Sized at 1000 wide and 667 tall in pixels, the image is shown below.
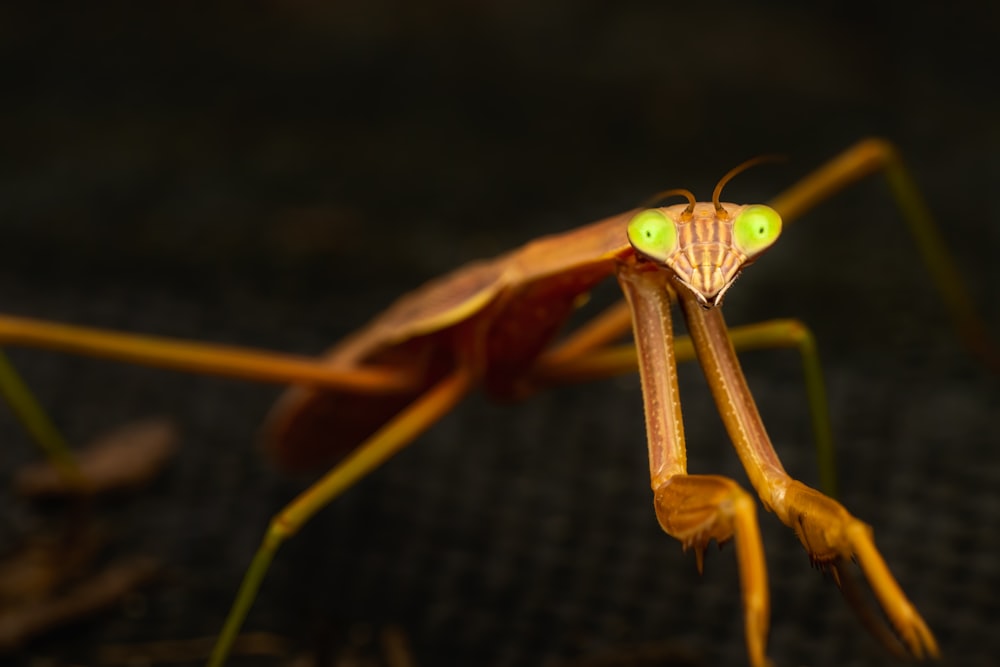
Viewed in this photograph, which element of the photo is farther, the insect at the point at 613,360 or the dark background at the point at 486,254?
the dark background at the point at 486,254

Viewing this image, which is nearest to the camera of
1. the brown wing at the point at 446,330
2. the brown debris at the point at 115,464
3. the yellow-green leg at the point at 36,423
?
the brown wing at the point at 446,330

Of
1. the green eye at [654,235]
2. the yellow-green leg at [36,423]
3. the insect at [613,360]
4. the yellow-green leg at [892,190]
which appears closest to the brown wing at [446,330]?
the insect at [613,360]

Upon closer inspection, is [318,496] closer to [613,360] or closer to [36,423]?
[613,360]

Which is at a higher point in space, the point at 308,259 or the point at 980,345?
the point at 308,259

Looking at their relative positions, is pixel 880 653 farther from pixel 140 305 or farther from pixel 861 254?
pixel 140 305

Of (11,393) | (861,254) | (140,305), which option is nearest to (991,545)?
(861,254)

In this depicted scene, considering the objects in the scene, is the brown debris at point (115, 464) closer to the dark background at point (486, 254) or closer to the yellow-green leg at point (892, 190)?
the dark background at point (486, 254)

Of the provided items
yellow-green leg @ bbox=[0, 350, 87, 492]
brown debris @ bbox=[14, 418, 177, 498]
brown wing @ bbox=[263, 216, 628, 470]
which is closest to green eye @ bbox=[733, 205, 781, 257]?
brown wing @ bbox=[263, 216, 628, 470]
